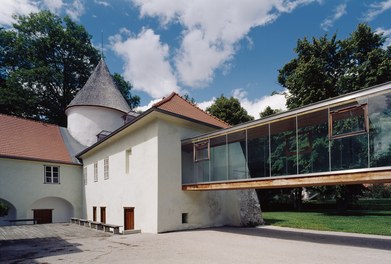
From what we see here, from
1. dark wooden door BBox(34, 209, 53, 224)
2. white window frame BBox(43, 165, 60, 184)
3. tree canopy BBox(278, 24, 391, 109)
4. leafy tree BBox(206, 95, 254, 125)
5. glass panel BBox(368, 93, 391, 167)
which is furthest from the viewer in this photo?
leafy tree BBox(206, 95, 254, 125)

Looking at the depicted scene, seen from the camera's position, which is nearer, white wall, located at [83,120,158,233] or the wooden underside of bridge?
the wooden underside of bridge

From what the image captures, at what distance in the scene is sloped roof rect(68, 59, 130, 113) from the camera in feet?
92.8

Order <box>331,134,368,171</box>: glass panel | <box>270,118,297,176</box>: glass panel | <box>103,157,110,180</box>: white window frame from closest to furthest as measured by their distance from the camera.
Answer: <box>331,134,368,171</box>: glass panel
<box>270,118,297,176</box>: glass panel
<box>103,157,110,180</box>: white window frame

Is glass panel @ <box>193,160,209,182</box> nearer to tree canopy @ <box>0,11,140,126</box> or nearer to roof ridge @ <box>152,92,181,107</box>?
roof ridge @ <box>152,92,181,107</box>

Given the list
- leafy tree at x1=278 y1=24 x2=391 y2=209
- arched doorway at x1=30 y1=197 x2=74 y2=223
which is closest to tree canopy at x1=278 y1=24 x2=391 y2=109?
leafy tree at x1=278 y1=24 x2=391 y2=209

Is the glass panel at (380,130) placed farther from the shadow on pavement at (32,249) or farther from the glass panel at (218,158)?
the shadow on pavement at (32,249)

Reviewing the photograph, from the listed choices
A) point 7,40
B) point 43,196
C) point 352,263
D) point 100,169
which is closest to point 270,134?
point 352,263

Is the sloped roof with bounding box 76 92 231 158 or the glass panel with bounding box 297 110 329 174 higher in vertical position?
the sloped roof with bounding box 76 92 231 158

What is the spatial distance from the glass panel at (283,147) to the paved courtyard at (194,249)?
8.72ft

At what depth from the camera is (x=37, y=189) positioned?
2136cm

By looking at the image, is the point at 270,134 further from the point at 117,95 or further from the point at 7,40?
the point at 7,40

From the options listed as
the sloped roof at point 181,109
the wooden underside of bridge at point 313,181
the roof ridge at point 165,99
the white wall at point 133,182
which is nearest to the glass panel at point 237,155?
the wooden underside of bridge at point 313,181

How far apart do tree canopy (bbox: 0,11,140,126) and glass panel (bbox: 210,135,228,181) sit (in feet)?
90.5

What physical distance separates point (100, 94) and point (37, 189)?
1097cm
